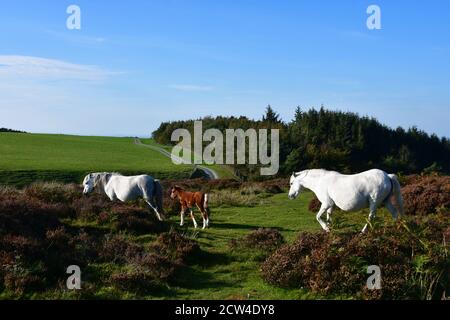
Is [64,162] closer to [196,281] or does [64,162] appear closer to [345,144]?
[345,144]

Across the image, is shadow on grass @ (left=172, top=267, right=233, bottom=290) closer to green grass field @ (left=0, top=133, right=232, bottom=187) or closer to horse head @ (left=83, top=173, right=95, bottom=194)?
horse head @ (left=83, top=173, right=95, bottom=194)

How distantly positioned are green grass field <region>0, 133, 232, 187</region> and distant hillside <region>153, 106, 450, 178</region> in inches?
341

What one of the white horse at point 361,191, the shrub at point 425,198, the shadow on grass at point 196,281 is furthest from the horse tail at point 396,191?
the shadow on grass at point 196,281

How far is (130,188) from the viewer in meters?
19.0

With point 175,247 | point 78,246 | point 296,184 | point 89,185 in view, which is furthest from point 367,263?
point 89,185

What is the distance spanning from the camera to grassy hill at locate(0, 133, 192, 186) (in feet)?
145

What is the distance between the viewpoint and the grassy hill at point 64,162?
44.2 metres

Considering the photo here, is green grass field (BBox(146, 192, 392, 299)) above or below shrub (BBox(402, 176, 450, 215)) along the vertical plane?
below

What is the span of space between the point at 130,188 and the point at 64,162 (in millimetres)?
37017

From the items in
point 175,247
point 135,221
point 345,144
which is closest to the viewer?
point 175,247

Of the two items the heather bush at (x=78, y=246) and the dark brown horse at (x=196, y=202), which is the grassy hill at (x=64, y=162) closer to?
the dark brown horse at (x=196, y=202)

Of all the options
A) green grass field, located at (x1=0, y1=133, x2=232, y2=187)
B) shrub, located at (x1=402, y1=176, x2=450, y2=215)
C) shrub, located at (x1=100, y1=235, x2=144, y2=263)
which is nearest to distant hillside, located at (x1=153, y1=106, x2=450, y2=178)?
green grass field, located at (x1=0, y1=133, x2=232, y2=187)

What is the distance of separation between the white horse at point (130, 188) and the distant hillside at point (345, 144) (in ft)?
110
